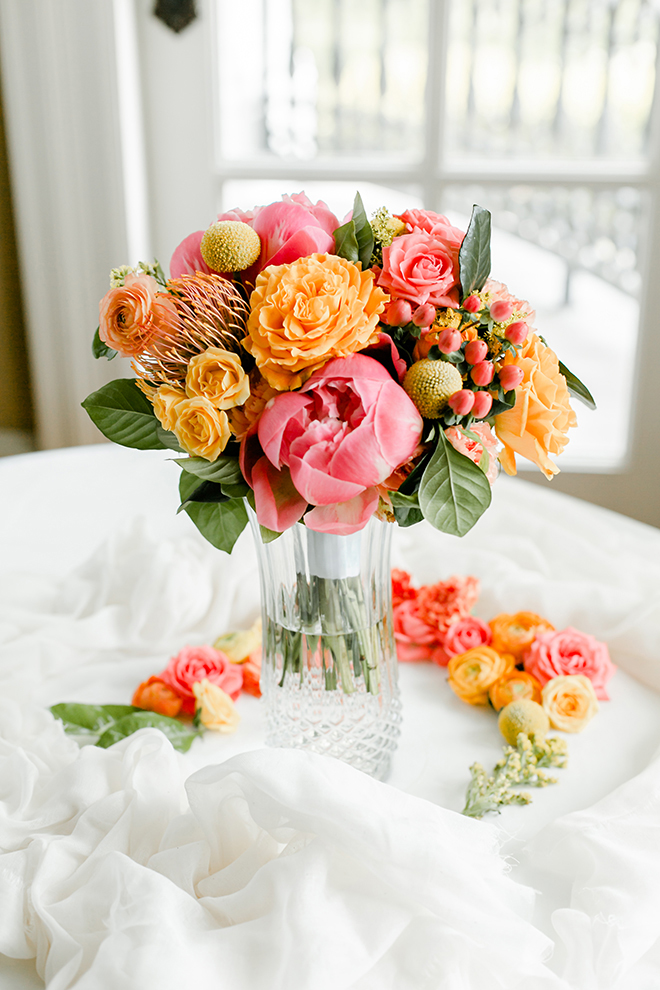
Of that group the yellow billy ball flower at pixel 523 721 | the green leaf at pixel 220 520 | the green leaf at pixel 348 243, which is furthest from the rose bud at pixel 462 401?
the yellow billy ball flower at pixel 523 721

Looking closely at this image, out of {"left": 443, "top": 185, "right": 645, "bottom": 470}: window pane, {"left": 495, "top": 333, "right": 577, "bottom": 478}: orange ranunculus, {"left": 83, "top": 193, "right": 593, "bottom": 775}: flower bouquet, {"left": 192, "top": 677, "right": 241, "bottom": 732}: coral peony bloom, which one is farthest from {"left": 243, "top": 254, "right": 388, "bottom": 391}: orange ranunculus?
{"left": 443, "top": 185, "right": 645, "bottom": 470}: window pane

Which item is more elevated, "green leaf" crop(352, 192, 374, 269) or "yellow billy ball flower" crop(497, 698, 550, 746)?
"green leaf" crop(352, 192, 374, 269)

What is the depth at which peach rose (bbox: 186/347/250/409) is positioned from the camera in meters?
0.56

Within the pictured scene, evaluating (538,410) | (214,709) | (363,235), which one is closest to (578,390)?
(538,410)

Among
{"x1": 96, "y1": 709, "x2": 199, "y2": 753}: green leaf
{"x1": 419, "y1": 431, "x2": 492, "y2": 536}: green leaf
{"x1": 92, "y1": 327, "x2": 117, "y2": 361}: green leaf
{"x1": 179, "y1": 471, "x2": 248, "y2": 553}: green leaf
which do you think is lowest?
{"x1": 96, "y1": 709, "x2": 199, "y2": 753}: green leaf

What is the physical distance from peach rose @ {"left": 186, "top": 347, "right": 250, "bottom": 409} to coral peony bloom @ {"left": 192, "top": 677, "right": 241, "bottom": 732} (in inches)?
14.9

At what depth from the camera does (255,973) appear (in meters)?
0.51

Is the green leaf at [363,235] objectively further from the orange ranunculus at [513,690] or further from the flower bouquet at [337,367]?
the orange ranunculus at [513,690]

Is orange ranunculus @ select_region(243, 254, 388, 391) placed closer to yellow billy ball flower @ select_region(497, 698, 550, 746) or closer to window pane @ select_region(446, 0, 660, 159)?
yellow billy ball flower @ select_region(497, 698, 550, 746)

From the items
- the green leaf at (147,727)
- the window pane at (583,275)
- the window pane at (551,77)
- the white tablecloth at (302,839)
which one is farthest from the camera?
the window pane at (583,275)

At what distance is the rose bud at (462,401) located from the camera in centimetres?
56

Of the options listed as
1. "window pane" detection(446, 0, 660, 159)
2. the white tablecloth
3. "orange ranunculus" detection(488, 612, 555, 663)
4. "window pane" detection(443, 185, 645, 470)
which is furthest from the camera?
"window pane" detection(443, 185, 645, 470)

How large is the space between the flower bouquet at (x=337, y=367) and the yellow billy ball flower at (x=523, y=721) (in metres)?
0.29

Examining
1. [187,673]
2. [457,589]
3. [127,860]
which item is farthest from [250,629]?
[127,860]
